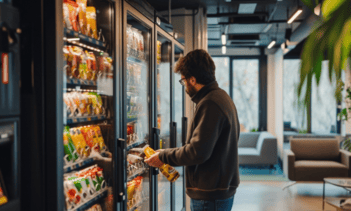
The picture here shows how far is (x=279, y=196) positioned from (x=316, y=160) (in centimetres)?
143

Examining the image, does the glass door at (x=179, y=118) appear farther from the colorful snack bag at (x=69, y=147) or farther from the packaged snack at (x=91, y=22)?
the colorful snack bag at (x=69, y=147)

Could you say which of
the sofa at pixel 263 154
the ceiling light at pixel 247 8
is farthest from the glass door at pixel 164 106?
the sofa at pixel 263 154

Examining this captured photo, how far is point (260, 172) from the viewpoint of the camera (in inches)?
281

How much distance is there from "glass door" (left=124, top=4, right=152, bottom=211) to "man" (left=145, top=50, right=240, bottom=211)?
679 mm

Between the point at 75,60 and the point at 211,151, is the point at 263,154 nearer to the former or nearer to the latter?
the point at 211,151

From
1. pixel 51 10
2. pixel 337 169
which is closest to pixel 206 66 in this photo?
pixel 51 10

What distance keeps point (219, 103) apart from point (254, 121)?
7876 millimetres

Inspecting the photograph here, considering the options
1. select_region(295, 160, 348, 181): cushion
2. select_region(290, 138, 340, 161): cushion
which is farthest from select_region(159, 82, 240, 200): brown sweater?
select_region(290, 138, 340, 161): cushion

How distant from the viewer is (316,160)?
6125 millimetres

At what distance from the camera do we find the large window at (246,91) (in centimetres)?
940

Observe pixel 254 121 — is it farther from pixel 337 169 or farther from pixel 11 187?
pixel 11 187

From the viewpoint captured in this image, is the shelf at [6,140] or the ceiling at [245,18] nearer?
the shelf at [6,140]

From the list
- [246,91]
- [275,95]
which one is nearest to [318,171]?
[275,95]

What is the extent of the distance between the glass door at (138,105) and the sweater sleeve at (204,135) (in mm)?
772
